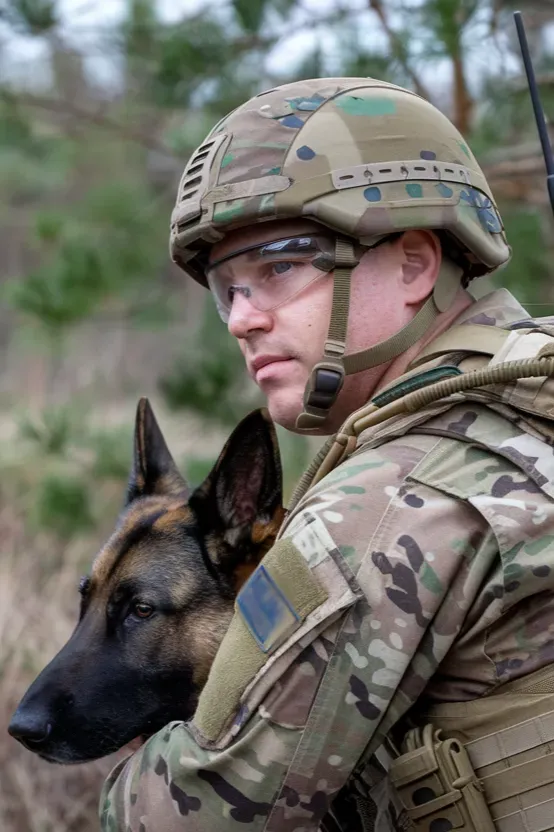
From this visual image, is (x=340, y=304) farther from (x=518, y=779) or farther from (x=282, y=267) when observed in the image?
(x=518, y=779)

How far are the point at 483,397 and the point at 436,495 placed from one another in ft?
0.84

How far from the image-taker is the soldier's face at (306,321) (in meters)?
2.33

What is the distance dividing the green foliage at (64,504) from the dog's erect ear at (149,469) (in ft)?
11.3

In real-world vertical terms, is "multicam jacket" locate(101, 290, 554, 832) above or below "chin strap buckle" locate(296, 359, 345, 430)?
below

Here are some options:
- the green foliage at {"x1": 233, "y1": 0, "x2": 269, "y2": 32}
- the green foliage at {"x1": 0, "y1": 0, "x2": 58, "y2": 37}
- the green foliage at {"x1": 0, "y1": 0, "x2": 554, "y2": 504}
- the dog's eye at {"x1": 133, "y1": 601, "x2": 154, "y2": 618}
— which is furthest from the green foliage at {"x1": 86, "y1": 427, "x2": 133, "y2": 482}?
the dog's eye at {"x1": 133, "y1": 601, "x2": 154, "y2": 618}

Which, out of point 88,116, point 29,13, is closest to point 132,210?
point 88,116

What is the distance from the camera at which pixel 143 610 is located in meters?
2.59

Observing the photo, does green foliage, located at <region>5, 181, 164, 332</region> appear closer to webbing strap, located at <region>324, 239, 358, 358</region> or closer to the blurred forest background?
the blurred forest background

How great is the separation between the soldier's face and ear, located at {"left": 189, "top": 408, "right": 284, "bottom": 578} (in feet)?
0.56

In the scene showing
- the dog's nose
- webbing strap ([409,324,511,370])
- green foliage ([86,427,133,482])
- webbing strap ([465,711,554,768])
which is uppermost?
green foliage ([86,427,133,482])

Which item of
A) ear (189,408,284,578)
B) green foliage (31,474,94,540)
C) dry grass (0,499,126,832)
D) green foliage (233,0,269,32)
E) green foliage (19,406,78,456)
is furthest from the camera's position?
green foliage (31,474,94,540)

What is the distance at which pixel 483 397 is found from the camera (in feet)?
6.51

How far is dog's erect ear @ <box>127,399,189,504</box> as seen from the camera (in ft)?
10.0

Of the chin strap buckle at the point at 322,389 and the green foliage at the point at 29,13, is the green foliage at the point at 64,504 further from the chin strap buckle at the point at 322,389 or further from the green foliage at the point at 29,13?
the chin strap buckle at the point at 322,389
